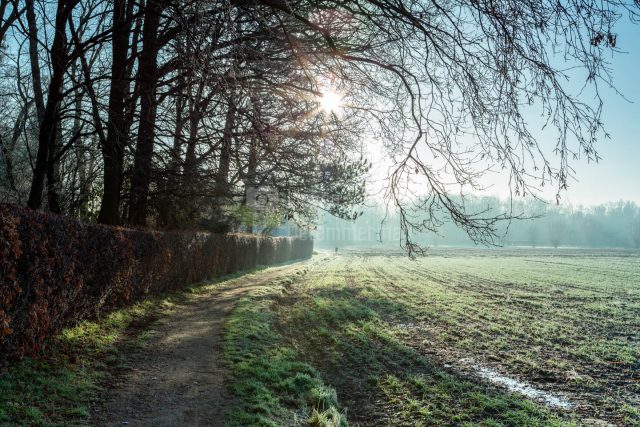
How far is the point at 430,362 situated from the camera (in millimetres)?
9023

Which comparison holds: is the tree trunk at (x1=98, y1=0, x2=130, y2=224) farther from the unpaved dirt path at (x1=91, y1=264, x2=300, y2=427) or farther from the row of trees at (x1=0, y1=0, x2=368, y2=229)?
the unpaved dirt path at (x1=91, y1=264, x2=300, y2=427)

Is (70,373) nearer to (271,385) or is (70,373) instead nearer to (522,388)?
(271,385)

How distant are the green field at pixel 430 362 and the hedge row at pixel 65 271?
2569mm

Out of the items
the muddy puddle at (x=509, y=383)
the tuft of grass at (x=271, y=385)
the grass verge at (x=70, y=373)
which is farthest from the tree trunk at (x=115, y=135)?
the muddy puddle at (x=509, y=383)

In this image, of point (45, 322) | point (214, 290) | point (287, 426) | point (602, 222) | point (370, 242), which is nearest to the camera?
point (287, 426)

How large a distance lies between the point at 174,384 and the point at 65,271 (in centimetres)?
269

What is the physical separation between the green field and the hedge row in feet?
8.43

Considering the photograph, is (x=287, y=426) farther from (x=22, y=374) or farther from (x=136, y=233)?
(x=136, y=233)

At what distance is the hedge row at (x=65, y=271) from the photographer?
19.3ft

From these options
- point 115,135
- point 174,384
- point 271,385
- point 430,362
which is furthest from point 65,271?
point 430,362

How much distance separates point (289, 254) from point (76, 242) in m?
38.4

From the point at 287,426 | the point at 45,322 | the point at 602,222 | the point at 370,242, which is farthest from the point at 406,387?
the point at 602,222

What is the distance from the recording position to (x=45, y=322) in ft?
22.0

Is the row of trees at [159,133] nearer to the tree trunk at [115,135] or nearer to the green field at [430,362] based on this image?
the tree trunk at [115,135]
